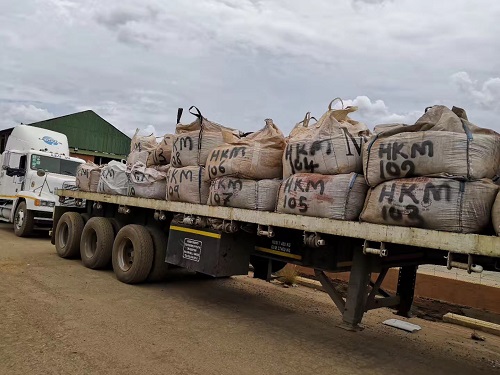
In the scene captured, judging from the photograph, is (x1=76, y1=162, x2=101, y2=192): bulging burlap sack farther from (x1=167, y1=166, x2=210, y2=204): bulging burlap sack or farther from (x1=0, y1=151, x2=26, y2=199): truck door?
(x1=0, y1=151, x2=26, y2=199): truck door

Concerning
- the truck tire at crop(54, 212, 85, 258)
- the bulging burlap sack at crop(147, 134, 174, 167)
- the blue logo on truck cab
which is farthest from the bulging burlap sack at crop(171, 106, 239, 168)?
the blue logo on truck cab

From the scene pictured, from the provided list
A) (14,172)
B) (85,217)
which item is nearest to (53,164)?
(14,172)

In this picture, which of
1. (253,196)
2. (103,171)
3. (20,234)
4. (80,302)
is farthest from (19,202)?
(253,196)

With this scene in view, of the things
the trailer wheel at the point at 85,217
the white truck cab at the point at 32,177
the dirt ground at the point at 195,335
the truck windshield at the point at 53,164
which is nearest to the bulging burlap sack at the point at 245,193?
the dirt ground at the point at 195,335

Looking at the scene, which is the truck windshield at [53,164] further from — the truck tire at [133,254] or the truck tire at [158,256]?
the truck tire at [158,256]

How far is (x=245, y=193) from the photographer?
5.01m

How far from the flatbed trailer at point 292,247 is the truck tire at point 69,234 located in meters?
0.64

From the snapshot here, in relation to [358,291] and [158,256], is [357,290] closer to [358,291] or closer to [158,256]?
[358,291]

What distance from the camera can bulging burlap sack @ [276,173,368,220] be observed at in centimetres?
411

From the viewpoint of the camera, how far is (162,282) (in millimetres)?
7219

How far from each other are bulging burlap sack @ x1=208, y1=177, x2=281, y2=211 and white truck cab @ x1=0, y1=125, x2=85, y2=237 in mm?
7485

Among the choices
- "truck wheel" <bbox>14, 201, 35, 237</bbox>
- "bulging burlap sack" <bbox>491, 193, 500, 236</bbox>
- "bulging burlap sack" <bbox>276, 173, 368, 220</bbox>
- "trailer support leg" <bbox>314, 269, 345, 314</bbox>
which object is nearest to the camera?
"bulging burlap sack" <bbox>491, 193, 500, 236</bbox>

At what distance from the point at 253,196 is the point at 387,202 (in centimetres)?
167

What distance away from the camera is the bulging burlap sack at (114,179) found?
7406 mm
